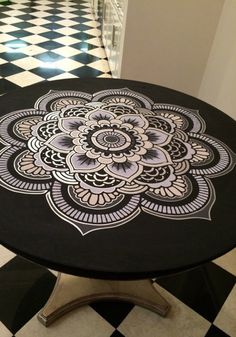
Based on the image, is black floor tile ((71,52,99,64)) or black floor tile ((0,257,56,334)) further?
black floor tile ((71,52,99,64))

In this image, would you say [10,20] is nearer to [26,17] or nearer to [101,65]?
[26,17]

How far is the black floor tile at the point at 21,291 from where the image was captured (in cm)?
125

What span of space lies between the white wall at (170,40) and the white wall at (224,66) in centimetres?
7

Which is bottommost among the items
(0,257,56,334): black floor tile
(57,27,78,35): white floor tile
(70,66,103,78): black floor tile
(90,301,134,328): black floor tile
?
(0,257,56,334): black floor tile

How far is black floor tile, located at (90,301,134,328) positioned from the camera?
127 centimetres

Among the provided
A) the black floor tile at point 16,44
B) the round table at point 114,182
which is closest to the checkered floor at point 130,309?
the round table at point 114,182

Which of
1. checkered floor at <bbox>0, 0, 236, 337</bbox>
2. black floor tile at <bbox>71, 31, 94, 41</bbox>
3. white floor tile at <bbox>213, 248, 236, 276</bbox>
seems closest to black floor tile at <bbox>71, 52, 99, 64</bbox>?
black floor tile at <bbox>71, 31, 94, 41</bbox>

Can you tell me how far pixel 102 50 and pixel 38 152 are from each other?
10.6 feet

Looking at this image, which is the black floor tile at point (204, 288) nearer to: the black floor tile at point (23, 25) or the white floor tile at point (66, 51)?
the white floor tile at point (66, 51)

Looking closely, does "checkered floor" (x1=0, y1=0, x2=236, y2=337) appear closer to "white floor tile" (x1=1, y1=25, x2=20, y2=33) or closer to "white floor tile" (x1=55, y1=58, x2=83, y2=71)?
"white floor tile" (x1=55, y1=58, x2=83, y2=71)

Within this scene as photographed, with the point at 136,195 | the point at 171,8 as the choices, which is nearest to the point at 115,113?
the point at 136,195

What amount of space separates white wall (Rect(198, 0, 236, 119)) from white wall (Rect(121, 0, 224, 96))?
0.07 metres

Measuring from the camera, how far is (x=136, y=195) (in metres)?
0.85

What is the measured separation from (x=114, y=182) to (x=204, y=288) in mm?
858
